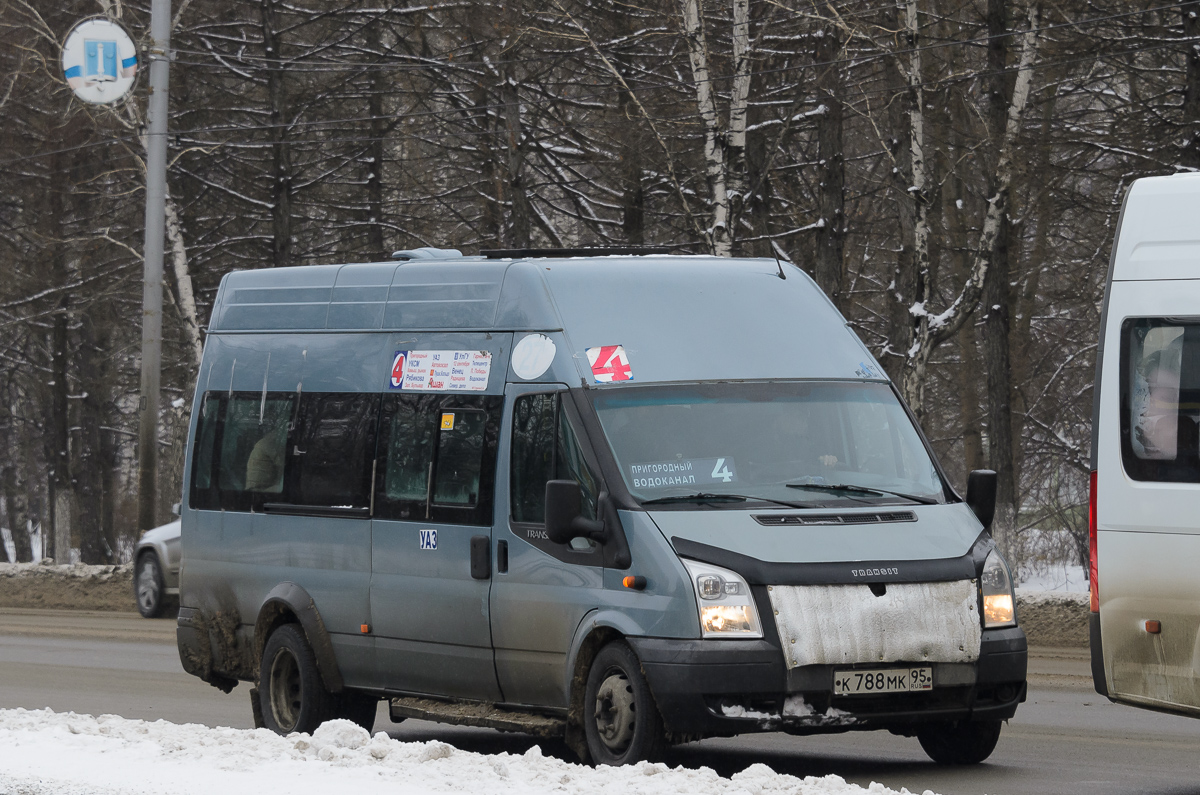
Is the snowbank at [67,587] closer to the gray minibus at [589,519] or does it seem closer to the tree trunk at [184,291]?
the tree trunk at [184,291]

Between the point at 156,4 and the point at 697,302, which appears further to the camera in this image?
the point at 156,4

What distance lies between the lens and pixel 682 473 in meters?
8.23

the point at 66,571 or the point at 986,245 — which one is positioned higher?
the point at 986,245

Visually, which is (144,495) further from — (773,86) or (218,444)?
(218,444)

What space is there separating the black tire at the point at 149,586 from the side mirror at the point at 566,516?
13.5 metres

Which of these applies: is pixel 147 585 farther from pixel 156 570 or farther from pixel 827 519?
pixel 827 519

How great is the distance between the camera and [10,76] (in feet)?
95.7

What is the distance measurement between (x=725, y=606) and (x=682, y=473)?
800 millimetres

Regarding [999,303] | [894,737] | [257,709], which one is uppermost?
[999,303]

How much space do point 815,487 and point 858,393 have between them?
763 millimetres

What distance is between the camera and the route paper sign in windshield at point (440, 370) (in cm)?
909

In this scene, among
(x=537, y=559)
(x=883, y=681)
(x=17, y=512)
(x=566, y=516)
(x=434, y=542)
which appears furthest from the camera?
(x=17, y=512)

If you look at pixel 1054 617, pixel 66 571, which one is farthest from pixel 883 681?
pixel 66 571

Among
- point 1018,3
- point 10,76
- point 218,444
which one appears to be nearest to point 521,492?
point 218,444
